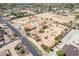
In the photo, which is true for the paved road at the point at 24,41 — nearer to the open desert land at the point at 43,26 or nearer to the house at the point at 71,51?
the open desert land at the point at 43,26

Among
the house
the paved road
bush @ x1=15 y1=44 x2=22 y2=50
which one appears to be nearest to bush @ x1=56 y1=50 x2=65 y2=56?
the house

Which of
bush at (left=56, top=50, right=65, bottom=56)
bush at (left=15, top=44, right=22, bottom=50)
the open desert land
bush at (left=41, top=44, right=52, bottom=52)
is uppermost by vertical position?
the open desert land

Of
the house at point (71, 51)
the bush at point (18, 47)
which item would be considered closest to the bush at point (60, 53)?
the house at point (71, 51)

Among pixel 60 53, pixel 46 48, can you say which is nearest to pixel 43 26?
pixel 46 48

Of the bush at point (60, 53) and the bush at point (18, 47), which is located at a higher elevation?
the bush at point (18, 47)

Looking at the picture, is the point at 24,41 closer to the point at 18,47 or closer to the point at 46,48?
the point at 18,47

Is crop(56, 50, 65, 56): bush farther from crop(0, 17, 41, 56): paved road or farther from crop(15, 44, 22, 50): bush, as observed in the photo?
crop(15, 44, 22, 50): bush

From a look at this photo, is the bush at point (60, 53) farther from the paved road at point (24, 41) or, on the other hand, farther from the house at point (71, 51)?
the paved road at point (24, 41)

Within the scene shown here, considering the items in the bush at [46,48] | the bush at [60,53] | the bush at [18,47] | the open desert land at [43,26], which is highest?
the open desert land at [43,26]
